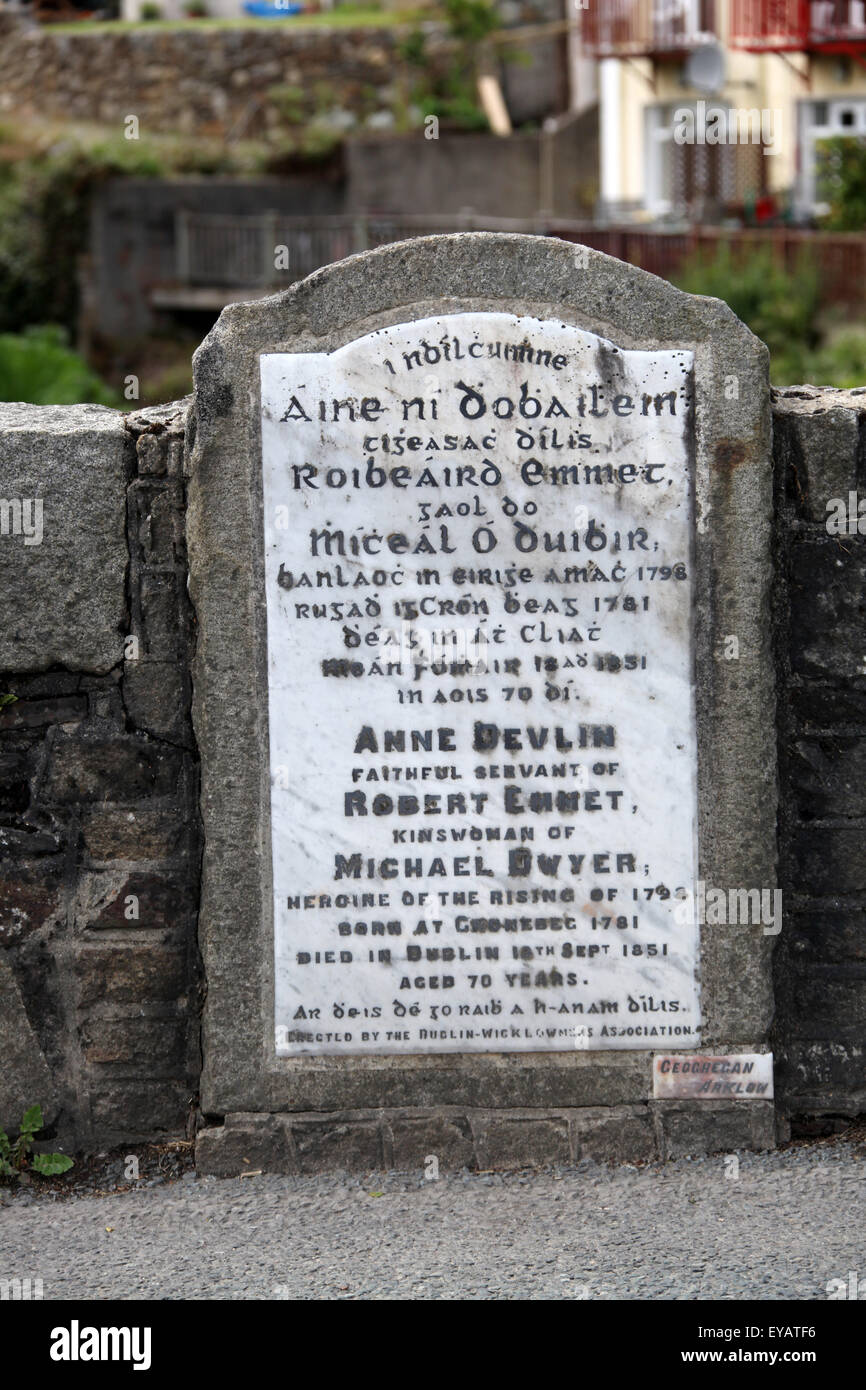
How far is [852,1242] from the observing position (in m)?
3.38

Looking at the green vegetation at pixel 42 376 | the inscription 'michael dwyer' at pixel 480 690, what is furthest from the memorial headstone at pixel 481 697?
the green vegetation at pixel 42 376

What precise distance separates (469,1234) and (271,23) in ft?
101

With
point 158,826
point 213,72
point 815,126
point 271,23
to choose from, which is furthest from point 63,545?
point 271,23

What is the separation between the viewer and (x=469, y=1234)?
349 centimetres

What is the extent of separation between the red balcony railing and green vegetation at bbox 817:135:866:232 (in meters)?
4.35

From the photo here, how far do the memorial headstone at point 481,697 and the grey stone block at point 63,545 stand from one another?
0.69ft

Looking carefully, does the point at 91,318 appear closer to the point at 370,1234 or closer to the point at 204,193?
the point at 204,193

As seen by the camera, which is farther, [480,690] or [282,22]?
[282,22]

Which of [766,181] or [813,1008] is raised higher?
[766,181]

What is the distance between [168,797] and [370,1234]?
1.07 metres

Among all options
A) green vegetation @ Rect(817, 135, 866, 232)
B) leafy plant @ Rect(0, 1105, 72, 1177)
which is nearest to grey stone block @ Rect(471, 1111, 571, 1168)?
leafy plant @ Rect(0, 1105, 72, 1177)

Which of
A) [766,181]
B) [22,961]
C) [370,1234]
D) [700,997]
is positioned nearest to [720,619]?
[700,997]

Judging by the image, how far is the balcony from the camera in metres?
22.7

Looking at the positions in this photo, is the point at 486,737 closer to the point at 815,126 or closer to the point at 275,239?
the point at 275,239
